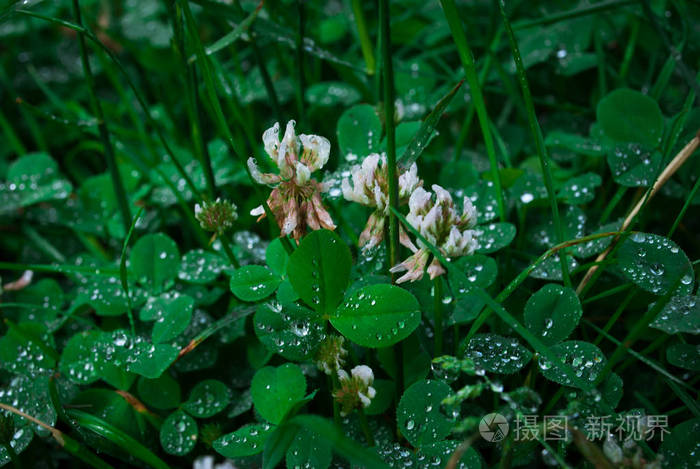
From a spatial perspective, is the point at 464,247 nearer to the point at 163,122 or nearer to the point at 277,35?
the point at 277,35

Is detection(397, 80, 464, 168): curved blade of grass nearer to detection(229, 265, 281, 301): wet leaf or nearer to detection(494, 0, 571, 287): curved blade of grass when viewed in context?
detection(494, 0, 571, 287): curved blade of grass

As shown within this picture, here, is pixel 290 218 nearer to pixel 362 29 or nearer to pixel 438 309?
pixel 438 309

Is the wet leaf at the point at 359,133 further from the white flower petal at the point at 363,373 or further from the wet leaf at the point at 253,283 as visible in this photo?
the white flower petal at the point at 363,373

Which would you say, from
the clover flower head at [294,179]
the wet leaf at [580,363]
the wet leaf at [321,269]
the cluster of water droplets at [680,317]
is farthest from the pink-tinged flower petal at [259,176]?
the cluster of water droplets at [680,317]

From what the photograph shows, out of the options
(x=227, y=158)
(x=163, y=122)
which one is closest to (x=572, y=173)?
(x=227, y=158)

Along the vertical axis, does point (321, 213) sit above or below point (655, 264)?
above

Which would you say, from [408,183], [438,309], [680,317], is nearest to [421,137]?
[408,183]
